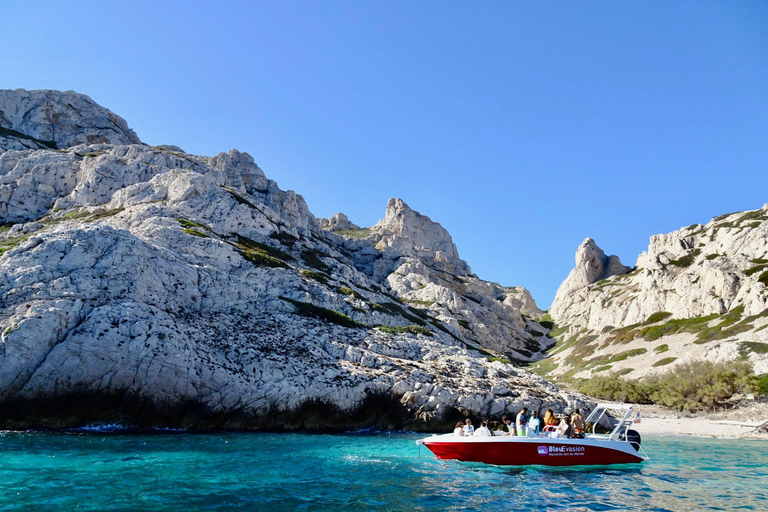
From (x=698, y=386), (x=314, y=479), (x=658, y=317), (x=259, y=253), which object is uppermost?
(x=658, y=317)

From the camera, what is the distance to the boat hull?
2498 centimetres

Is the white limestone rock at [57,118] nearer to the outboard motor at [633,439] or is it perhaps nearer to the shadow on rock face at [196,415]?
the shadow on rock face at [196,415]

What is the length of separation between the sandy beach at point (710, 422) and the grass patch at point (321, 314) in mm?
33354

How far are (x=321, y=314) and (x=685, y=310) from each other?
97769 mm

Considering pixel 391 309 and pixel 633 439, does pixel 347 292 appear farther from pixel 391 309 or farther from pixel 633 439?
pixel 633 439

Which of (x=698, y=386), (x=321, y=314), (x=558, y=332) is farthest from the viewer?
(x=558, y=332)

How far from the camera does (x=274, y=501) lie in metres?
16.2

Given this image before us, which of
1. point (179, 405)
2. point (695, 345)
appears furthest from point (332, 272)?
point (695, 345)

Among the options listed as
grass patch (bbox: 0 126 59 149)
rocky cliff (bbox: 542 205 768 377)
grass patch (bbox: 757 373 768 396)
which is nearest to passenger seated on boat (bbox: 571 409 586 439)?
grass patch (bbox: 757 373 768 396)

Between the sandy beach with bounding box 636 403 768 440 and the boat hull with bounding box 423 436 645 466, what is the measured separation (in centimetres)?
2494

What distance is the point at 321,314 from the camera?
172 feet

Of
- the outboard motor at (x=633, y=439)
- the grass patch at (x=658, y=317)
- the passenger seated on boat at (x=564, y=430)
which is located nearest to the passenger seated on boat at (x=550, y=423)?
the passenger seated on boat at (x=564, y=430)

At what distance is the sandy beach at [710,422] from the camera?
43.8 m

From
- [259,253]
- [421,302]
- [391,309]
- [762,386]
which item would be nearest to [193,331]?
[259,253]
